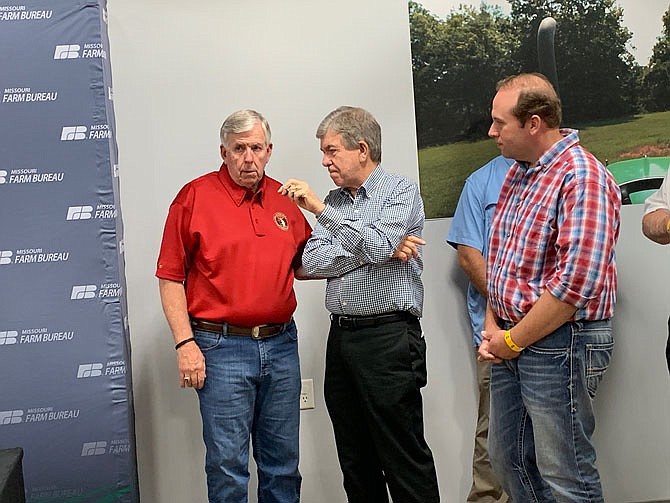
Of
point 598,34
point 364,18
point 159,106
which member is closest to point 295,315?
point 159,106

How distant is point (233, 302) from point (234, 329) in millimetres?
98

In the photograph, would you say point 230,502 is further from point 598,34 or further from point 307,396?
point 598,34

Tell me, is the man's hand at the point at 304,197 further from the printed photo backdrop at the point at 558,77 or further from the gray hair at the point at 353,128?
the printed photo backdrop at the point at 558,77

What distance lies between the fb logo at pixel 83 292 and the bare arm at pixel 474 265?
→ 138cm

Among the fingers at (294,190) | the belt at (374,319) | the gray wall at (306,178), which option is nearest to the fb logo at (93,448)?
the gray wall at (306,178)

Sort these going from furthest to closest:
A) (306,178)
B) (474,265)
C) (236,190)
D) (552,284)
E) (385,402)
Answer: (306,178)
(474,265)
(236,190)
(385,402)
(552,284)

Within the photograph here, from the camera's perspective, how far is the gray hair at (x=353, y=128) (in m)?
2.74

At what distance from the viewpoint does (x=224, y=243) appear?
2807 millimetres

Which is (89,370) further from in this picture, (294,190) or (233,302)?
(294,190)

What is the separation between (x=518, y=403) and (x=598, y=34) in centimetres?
185

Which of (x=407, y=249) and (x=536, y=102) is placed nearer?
(x=536, y=102)

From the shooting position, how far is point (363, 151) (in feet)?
9.07

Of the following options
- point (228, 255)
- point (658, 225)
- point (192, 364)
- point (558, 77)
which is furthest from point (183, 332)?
point (558, 77)

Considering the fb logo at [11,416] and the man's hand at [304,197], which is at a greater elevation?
the man's hand at [304,197]
